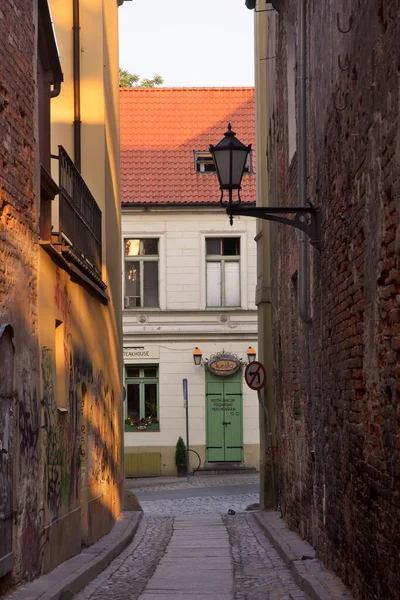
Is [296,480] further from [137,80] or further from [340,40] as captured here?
[137,80]

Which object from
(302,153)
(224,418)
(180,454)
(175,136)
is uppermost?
(175,136)

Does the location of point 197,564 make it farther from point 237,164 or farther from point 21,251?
point 21,251

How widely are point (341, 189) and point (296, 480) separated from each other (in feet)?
20.1

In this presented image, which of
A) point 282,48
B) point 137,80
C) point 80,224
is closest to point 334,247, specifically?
point 80,224

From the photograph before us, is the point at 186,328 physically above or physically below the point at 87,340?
above

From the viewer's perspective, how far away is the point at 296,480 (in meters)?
14.8

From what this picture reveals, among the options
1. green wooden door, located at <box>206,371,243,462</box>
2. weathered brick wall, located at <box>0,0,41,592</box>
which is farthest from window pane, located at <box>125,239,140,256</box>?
weathered brick wall, located at <box>0,0,41,592</box>

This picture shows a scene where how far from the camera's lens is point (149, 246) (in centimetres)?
3284

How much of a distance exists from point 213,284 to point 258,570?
20.6m

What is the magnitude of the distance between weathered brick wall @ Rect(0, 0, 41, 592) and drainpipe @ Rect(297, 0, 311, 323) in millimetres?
3101

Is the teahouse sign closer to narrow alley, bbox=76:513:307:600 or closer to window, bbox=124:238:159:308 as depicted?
window, bbox=124:238:159:308

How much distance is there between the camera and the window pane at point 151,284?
3272 centimetres

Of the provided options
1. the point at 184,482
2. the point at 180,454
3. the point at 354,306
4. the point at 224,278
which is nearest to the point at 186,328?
the point at 224,278

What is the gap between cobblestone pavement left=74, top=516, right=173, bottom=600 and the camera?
10953mm
